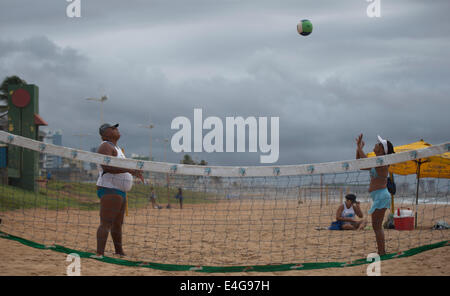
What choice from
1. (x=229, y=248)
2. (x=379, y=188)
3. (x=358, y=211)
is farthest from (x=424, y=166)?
(x=229, y=248)

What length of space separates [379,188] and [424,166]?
4855mm

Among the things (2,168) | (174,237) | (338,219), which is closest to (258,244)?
(174,237)

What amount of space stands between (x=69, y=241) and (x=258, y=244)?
323 cm

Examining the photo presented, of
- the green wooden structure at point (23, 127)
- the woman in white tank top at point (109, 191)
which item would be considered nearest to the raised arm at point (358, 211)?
the woman in white tank top at point (109, 191)

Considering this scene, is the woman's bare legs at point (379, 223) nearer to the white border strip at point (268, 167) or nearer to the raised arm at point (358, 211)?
the white border strip at point (268, 167)

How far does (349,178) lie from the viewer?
6578 mm

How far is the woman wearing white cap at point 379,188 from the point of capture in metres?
5.34

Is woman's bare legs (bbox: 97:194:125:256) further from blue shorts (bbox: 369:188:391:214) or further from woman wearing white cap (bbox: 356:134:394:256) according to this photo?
blue shorts (bbox: 369:188:391:214)

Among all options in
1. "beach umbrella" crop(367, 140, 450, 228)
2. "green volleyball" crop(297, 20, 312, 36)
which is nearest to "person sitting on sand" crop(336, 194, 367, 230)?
"beach umbrella" crop(367, 140, 450, 228)

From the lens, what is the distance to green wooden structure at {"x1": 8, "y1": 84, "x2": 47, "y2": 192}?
730 inches

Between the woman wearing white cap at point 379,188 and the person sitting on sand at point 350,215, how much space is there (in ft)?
12.6

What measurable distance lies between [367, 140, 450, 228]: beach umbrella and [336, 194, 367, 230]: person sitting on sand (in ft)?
3.91
